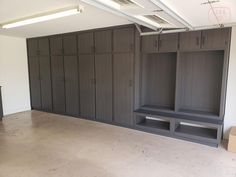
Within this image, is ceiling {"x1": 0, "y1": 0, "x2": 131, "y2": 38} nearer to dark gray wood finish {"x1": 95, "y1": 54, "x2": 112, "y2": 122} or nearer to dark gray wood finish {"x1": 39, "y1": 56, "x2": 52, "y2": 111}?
dark gray wood finish {"x1": 95, "y1": 54, "x2": 112, "y2": 122}

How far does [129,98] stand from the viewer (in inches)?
163

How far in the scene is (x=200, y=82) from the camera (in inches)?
152

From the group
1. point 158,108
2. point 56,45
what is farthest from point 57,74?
point 158,108

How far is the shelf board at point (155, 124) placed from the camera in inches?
154

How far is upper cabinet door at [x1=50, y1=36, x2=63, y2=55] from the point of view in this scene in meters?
5.11

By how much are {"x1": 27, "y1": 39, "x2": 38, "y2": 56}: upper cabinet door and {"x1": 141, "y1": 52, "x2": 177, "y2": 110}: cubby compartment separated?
3.42 meters

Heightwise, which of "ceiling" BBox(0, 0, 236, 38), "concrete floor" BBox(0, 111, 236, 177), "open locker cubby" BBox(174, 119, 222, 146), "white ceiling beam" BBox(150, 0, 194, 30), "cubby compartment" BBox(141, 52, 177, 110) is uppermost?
"ceiling" BBox(0, 0, 236, 38)

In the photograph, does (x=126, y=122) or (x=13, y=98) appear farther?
(x=13, y=98)

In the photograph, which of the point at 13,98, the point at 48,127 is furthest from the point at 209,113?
the point at 13,98

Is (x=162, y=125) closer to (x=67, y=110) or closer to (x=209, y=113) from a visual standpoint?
(x=209, y=113)

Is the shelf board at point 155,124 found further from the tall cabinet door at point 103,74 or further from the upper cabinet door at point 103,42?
the upper cabinet door at point 103,42

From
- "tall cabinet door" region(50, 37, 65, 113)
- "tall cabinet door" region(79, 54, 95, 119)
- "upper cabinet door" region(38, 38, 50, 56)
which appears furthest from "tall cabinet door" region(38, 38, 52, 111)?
"tall cabinet door" region(79, 54, 95, 119)

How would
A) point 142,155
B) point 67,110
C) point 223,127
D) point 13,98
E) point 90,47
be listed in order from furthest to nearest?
point 13,98
point 67,110
point 90,47
point 223,127
point 142,155

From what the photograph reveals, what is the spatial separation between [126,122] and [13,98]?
3646mm
